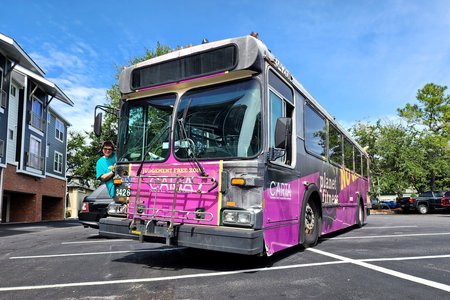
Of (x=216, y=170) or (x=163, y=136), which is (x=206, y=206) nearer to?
(x=216, y=170)

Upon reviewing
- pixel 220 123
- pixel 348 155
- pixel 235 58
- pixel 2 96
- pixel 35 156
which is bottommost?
pixel 220 123

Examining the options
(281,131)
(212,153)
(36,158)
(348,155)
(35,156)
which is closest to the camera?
(281,131)

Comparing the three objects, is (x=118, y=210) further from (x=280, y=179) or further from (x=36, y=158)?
(x=36, y=158)

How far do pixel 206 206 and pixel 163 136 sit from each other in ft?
4.35

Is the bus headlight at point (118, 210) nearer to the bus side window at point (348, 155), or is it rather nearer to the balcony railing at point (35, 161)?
the bus side window at point (348, 155)

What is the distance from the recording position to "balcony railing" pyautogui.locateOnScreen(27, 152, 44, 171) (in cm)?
2458

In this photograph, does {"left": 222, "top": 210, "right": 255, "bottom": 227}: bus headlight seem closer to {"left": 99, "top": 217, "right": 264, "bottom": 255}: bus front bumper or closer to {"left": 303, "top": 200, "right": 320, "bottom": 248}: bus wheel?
{"left": 99, "top": 217, "right": 264, "bottom": 255}: bus front bumper

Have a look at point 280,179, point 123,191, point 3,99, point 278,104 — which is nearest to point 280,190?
point 280,179

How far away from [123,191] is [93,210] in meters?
4.57

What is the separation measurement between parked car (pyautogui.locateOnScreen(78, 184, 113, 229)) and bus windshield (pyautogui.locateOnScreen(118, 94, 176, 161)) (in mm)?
4166

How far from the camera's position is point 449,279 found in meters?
4.71

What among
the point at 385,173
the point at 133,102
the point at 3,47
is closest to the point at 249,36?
the point at 133,102

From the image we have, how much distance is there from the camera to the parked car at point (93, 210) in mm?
9758

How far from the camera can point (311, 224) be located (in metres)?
7.10
